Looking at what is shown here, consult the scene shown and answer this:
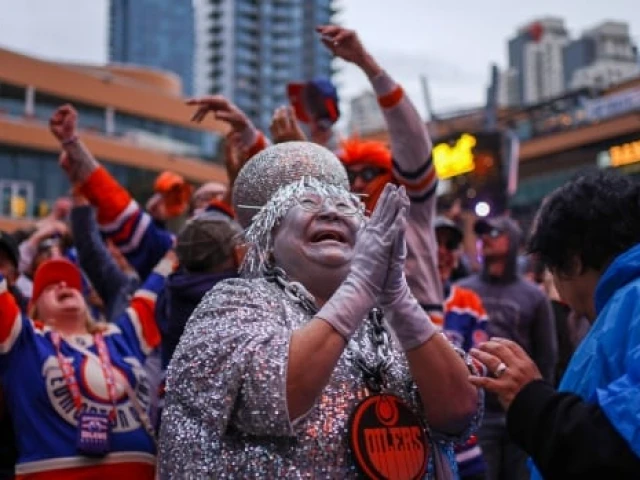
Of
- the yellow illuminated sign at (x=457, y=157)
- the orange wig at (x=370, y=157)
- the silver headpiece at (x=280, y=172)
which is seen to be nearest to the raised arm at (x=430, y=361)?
the silver headpiece at (x=280, y=172)

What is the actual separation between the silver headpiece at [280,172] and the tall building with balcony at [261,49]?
4919 inches

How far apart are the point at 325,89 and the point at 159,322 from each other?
1.29 meters

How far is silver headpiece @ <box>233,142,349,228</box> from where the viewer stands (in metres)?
2.62

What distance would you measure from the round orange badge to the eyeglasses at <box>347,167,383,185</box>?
181 centimetres

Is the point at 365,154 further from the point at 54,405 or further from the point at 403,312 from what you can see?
the point at 403,312

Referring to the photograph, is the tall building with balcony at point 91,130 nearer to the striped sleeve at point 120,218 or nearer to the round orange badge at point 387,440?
the striped sleeve at point 120,218

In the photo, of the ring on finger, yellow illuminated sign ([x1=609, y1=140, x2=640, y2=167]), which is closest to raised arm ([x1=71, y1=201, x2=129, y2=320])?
the ring on finger

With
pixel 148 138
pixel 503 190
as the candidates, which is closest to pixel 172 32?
pixel 148 138

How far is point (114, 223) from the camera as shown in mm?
4465

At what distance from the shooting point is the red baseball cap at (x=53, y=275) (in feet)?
14.2

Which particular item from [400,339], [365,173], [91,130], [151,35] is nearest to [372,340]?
[400,339]

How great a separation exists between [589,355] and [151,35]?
195 m

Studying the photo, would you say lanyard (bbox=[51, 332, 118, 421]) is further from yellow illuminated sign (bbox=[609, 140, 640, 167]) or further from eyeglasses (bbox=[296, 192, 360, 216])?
yellow illuminated sign (bbox=[609, 140, 640, 167])

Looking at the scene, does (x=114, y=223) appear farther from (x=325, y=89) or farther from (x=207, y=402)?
(x=207, y=402)
